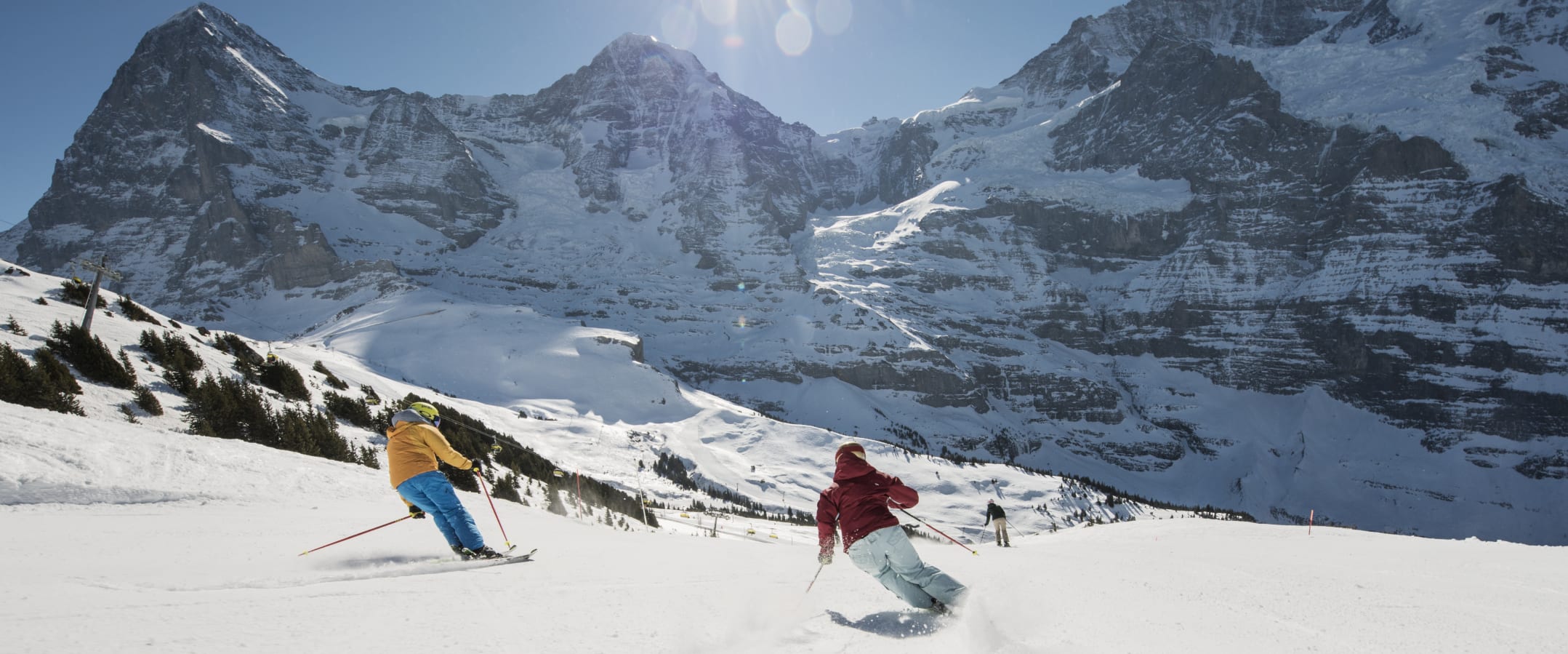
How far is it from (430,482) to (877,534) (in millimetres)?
4127

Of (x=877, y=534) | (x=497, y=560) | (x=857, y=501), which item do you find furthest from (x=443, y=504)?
(x=877, y=534)

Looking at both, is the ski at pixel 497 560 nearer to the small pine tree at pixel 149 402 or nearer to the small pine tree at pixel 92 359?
the small pine tree at pixel 149 402

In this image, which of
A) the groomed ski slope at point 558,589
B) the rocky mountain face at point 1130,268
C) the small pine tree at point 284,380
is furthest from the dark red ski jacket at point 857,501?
the rocky mountain face at point 1130,268

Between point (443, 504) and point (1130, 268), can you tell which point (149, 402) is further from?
point (1130, 268)

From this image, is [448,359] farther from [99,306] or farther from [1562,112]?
[1562,112]

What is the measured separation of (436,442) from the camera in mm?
6723

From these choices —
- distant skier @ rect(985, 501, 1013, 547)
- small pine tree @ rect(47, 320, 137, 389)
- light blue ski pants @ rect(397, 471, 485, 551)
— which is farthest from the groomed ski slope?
distant skier @ rect(985, 501, 1013, 547)

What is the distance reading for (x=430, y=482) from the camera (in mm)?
6645

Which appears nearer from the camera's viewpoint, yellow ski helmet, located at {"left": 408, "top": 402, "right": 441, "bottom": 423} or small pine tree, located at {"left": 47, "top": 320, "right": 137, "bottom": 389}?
yellow ski helmet, located at {"left": 408, "top": 402, "right": 441, "bottom": 423}

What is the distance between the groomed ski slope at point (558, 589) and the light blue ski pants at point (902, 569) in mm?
221

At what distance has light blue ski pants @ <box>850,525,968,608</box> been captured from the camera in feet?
16.6

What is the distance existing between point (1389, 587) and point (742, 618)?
226 inches

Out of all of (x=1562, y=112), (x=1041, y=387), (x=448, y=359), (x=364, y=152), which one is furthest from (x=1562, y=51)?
(x=364, y=152)

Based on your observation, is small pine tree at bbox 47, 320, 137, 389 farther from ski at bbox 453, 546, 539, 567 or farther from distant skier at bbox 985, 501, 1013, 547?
distant skier at bbox 985, 501, 1013, 547
